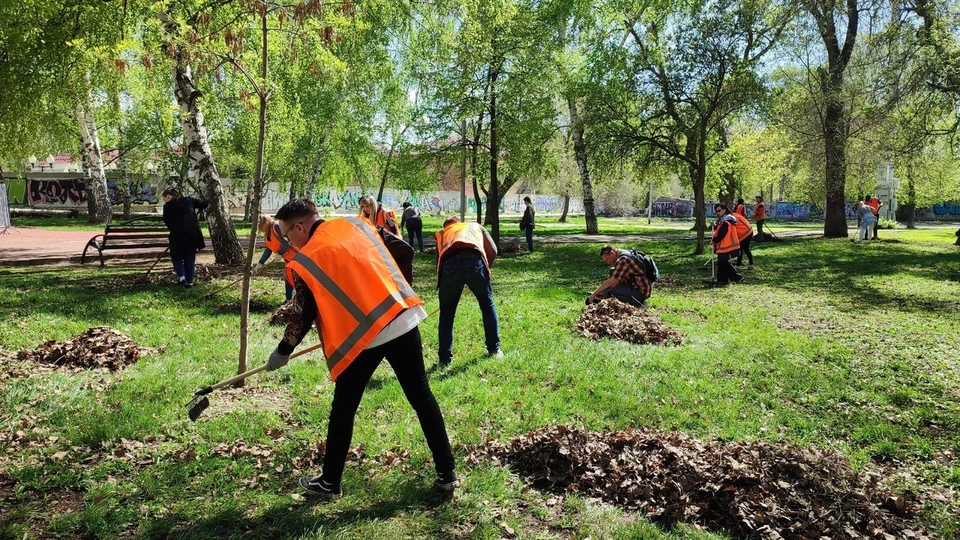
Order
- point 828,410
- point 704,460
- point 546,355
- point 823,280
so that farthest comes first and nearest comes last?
1. point 823,280
2. point 546,355
3. point 828,410
4. point 704,460

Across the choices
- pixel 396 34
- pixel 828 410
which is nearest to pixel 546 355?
pixel 828 410

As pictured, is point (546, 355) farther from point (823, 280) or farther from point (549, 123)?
point (549, 123)

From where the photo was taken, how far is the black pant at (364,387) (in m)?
3.51

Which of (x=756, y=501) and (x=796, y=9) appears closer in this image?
(x=756, y=501)

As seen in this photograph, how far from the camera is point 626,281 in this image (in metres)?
9.22

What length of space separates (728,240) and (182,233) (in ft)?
35.3

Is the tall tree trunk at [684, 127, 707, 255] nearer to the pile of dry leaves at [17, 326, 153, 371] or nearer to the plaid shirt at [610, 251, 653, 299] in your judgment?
the plaid shirt at [610, 251, 653, 299]

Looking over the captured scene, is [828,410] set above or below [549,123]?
below

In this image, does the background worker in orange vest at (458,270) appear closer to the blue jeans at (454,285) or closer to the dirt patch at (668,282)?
the blue jeans at (454,285)

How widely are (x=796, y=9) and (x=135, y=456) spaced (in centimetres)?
1848

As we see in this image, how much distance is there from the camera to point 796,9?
1622 cm

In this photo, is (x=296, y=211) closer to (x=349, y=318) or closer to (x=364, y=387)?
(x=349, y=318)

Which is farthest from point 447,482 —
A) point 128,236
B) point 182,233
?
point 128,236

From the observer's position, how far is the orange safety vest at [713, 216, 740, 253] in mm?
12298
